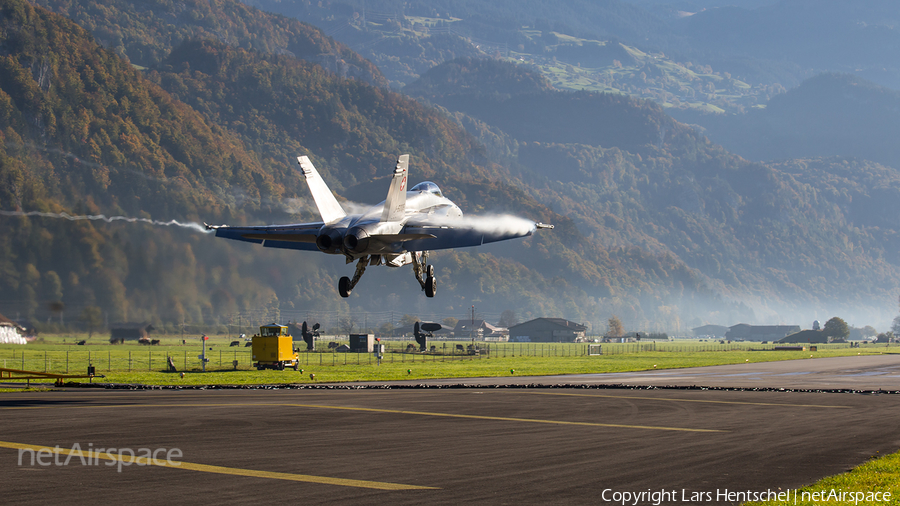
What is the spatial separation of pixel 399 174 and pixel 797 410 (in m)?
23.4

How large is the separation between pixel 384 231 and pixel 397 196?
227 cm

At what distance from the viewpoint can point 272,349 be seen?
268 ft

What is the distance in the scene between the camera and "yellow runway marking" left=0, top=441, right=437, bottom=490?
21.0 metres

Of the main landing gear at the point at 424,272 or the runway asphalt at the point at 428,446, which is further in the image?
the main landing gear at the point at 424,272

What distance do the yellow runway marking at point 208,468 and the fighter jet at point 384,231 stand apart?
54.2ft

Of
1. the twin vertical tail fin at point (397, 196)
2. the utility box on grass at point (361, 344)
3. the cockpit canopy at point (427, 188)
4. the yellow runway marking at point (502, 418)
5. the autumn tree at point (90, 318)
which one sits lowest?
the yellow runway marking at point (502, 418)

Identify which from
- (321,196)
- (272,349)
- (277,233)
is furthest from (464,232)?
(272,349)

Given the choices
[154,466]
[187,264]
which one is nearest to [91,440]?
[154,466]

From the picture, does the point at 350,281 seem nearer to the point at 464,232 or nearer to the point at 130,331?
the point at 464,232

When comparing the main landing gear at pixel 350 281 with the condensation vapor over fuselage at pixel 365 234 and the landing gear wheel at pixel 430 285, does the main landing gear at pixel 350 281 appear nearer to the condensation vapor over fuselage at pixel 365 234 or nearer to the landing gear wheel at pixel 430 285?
the condensation vapor over fuselage at pixel 365 234

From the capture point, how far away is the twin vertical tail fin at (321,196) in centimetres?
4141

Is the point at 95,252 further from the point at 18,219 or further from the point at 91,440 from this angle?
the point at 91,440

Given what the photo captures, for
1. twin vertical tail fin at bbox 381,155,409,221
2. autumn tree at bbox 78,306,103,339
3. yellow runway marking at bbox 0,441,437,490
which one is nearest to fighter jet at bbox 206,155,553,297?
twin vertical tail fin at bbox 381,155,409,221

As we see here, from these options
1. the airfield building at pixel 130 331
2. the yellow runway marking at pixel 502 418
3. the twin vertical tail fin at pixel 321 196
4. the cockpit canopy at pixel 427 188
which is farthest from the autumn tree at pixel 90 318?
the twin vertical tail fin at pixel 321 196
